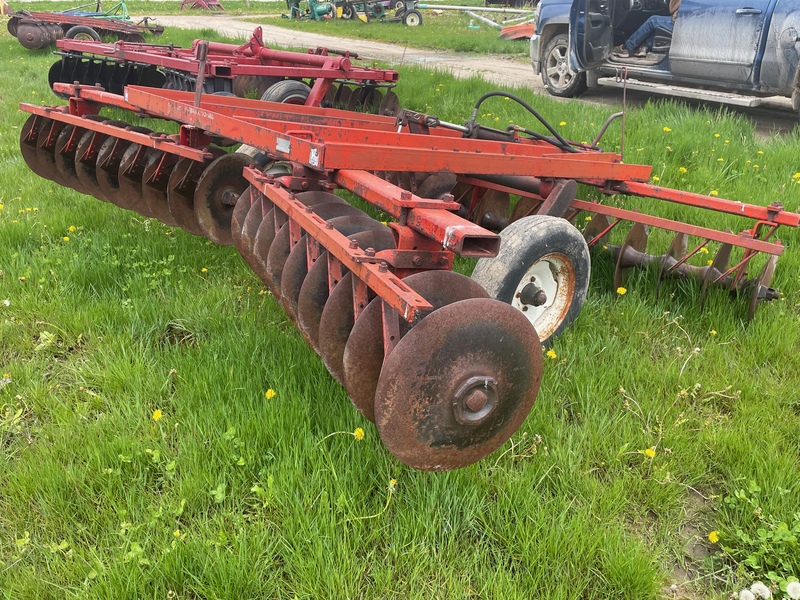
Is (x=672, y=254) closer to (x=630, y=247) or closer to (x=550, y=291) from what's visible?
(x=630, y=247)

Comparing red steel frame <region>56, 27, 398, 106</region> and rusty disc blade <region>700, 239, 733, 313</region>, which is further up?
red steel frame <region>56, 27, 398, 106</region>

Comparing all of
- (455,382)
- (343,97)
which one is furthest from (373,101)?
(455,382)

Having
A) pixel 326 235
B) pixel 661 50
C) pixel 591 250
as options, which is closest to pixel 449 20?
pixel 661 50

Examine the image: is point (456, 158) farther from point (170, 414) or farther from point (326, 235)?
point (170, 414)

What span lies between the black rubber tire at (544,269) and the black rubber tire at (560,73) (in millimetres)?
6224

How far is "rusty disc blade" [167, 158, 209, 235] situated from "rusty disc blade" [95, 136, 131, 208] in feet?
1.71

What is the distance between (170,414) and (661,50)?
822cm

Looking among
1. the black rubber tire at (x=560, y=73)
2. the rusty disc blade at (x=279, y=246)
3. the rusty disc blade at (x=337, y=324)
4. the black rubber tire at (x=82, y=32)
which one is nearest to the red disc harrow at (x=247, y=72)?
the black rubber tire at (x=560, y=73)

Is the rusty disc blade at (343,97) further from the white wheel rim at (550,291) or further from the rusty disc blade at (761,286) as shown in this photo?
the rusty disc blade at (761,286)

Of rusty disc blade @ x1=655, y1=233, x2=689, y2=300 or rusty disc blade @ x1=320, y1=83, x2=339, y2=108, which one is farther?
rusty disc blade @ x1=320, y1=83, x2=339, y2=108

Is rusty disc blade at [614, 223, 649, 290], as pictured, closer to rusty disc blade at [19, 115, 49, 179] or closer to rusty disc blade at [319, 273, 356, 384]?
rusty disc blade at [319, 273, 356, 384]

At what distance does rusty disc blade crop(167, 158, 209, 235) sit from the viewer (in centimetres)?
374

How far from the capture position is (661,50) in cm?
844

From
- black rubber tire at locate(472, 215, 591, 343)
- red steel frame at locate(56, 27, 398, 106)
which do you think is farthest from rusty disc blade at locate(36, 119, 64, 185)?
black rubber tire at locate(472, 215, 591, 343)
